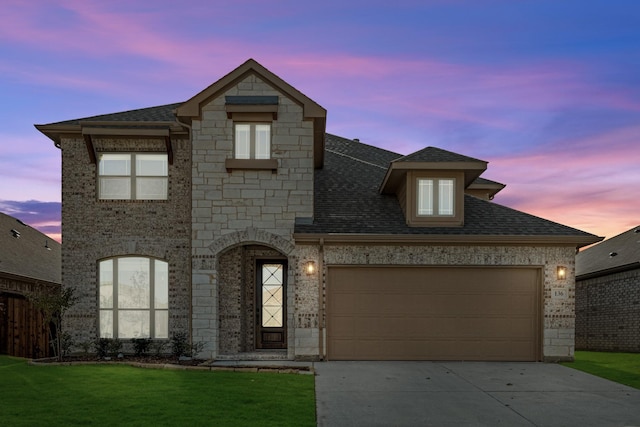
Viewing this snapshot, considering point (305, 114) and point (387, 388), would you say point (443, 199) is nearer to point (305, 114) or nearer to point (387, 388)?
point (305, 114)

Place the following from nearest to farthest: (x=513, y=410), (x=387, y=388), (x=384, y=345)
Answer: (x=513, y=410) < (x=387, y=388) < (x=384, y=345)

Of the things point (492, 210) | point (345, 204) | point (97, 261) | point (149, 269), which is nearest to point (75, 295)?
point (97, 261)

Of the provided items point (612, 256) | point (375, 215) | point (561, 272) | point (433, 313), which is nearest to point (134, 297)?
point (375, 215)

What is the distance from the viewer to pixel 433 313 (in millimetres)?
13094

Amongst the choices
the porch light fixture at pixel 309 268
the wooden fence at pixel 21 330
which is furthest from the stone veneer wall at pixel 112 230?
the porch light fixture at pixel 309 268

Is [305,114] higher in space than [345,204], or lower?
higher

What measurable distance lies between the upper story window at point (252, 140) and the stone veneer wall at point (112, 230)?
1713 millimetres

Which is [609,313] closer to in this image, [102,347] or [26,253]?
[102,347]

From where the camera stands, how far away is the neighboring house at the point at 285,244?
12961 millimetres

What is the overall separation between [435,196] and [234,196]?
5.58 m

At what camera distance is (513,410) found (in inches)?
318

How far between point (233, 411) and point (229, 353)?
6311 mm

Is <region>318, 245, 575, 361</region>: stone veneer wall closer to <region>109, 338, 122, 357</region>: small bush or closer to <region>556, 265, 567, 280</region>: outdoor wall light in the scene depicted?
<region>556, 265, 567, 280</region>: outdoor wall light

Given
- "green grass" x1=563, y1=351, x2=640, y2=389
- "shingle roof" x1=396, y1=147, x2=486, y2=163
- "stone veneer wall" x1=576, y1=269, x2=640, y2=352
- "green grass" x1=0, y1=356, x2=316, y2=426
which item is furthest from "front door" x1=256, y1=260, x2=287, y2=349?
"stone veneer wall" x1=576, y1=269, x2=640, y2=352
